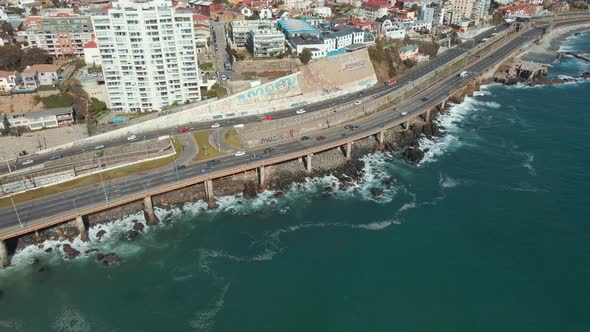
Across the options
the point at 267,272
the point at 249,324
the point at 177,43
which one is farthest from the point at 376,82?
the point at 249,324

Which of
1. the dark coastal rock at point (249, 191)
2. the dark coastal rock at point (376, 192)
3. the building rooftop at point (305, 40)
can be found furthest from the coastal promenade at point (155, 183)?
the building rooftop at point (305, 40)

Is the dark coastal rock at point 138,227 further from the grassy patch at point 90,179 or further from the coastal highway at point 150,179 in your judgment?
the grassy patch at point 90,179

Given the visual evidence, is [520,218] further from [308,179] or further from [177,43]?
[177,43]

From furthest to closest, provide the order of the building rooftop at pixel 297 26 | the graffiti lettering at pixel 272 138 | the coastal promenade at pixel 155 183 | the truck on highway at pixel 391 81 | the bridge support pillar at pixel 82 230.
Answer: the building rooftop at pixel 297 26
the truck on highway at pixel 391 81
the graffiti lettering at pixel 272 138
the bridge support pillar at pixel 82 230
the coastal promenade at pixel 155 183

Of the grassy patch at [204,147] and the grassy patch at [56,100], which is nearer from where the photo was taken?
the grassy patch at [204,147]

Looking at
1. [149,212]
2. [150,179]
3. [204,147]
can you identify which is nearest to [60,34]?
[204,147]

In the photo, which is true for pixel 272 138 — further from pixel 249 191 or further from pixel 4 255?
pixel 4 255
